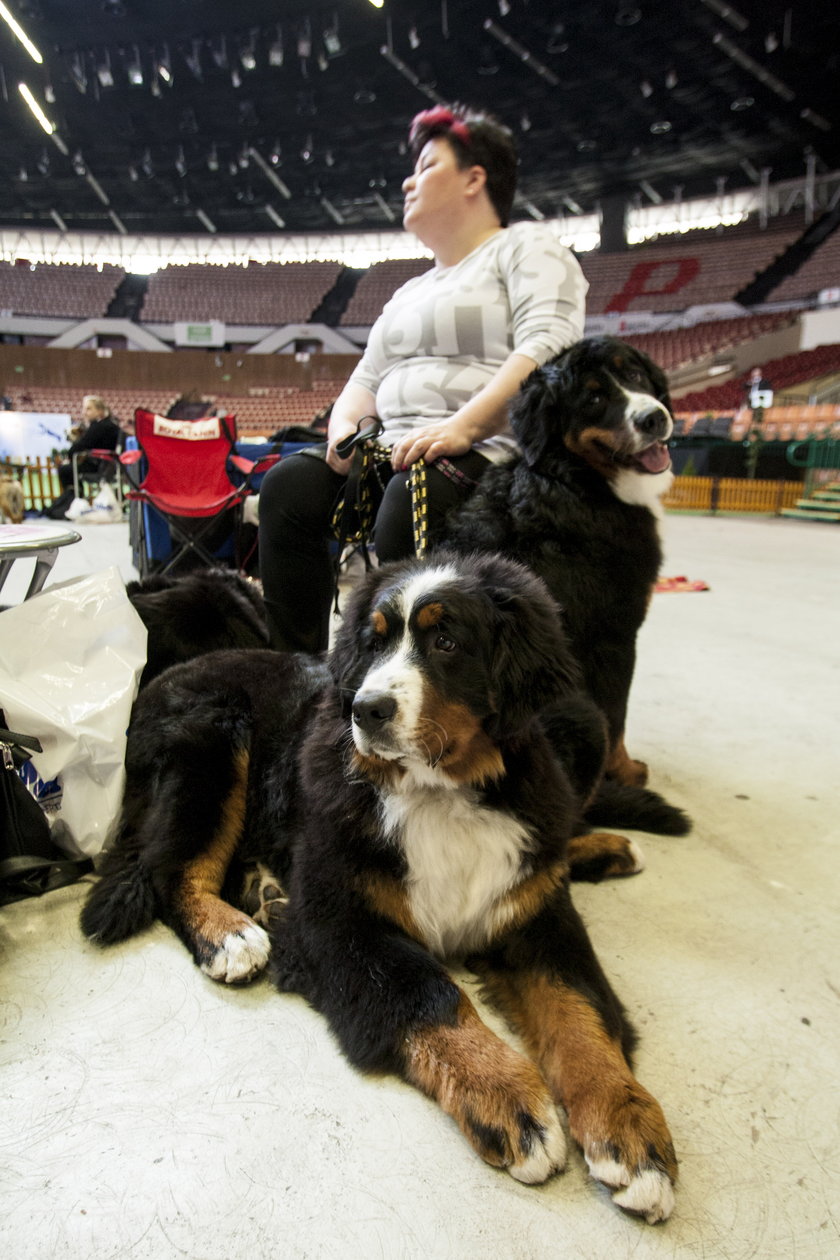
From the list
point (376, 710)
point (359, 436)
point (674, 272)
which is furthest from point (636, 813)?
point (674, 272)

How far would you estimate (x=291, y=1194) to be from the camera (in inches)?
40.6

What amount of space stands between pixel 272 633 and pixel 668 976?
1.85 meters

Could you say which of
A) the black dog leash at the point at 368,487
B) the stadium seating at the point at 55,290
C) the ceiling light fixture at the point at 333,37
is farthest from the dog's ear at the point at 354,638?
the stadium seating at the point at 55,290

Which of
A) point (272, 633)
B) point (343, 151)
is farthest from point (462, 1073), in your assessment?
point (343, 151)

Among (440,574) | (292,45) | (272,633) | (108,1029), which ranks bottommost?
(108,1029)

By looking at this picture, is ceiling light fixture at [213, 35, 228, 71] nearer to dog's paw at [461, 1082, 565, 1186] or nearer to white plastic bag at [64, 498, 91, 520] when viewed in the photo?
white plastic bag at [64, 498, 91, 520]

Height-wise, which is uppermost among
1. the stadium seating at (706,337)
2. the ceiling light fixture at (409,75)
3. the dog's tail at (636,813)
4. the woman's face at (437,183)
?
the ceiling light fixture at (409,75)

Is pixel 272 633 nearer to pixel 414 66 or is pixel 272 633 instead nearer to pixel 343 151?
pixel 414 66

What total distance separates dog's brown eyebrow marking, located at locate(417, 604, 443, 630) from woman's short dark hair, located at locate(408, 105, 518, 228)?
5.94 feet

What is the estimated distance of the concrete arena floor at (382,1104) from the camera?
3.23ft

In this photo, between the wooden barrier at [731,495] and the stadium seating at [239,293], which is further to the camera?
the stadium seating at [239,293]

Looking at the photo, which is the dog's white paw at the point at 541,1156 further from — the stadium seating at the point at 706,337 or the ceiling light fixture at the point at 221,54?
the stadium seating at the point at 706,337

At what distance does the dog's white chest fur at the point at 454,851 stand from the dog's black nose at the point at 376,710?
0.21 meters

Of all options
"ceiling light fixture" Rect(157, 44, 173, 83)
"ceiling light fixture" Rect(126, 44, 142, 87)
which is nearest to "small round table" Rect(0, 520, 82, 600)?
"ceiling light fixture" Rect(157, 44, 173, 83)
